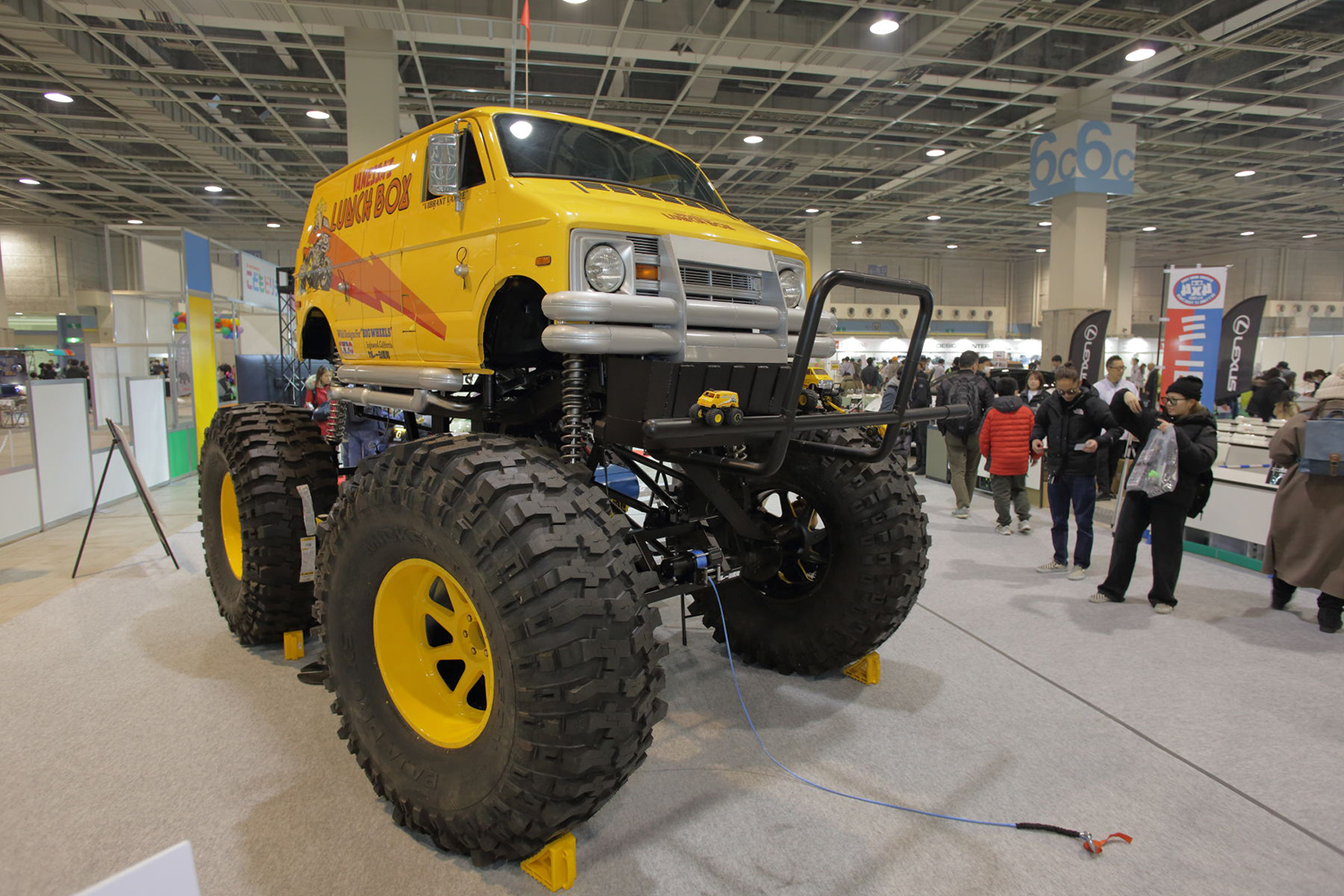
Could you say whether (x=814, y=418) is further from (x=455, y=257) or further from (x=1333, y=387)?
(x=1333, y=387)

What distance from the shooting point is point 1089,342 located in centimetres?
1120

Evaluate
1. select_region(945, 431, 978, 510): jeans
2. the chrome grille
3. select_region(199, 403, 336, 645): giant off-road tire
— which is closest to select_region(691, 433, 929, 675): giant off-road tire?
the chrome grille

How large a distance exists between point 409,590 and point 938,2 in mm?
9628

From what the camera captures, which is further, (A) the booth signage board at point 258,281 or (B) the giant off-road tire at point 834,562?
(A) the booth signage board at point 258,281

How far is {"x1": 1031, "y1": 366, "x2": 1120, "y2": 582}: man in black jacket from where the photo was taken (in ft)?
19.4

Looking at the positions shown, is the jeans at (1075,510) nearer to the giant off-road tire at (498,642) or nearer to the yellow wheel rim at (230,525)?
the giant off-road tire at (498,642)

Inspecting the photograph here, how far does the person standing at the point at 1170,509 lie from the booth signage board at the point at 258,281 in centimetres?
1193

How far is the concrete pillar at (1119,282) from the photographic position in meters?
26.0

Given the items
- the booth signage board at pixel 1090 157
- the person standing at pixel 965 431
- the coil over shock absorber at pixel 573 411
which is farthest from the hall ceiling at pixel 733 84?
the coil over shock absorber at pixel 573 411

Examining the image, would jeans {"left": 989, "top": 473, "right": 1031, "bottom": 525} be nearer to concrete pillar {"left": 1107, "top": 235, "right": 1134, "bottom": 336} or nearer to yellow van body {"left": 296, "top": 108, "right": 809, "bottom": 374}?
yellow van body {"left": 296, "top": 108, "right": 809, "bottom": 374}

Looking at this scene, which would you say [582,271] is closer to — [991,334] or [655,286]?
[655,286]

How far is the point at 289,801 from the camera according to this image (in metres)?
2.70

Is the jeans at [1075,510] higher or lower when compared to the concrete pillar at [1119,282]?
lower

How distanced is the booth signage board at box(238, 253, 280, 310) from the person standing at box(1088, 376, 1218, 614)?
11.9 metres
